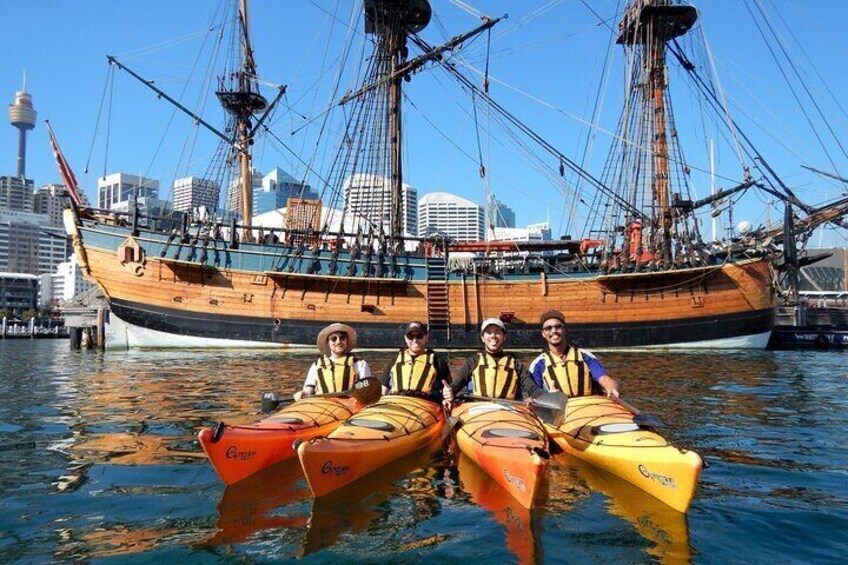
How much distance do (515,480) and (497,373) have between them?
100 inches

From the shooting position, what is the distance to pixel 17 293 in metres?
111

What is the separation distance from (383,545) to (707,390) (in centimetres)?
1143

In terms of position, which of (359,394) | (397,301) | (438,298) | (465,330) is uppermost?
(438,298)

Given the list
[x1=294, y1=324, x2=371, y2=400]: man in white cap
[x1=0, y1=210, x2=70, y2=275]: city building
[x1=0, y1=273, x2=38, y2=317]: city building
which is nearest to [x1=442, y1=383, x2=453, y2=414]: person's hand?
[x1=294, y1=324, x2=371, y2=400]: man in white cap

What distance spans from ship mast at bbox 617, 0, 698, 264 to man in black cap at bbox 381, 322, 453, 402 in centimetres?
2587

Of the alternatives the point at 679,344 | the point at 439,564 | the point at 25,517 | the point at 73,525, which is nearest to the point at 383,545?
the point at 439,564

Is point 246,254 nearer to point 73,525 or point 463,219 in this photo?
point 73,525

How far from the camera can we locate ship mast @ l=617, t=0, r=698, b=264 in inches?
1242

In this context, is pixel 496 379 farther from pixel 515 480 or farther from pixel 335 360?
pixel 515 480

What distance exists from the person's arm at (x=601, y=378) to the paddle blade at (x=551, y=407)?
938mm

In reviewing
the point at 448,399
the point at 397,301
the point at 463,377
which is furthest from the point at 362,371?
Result: the point at 397,301

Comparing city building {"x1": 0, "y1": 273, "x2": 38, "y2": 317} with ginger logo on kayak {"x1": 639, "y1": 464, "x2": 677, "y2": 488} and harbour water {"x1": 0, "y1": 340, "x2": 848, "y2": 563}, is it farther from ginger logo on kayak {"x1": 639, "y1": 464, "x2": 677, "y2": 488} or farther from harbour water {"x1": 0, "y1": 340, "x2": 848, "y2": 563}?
ginger logo on kayak {"x1": 639, "y1": 464, "x2": 677, "y2": 488}

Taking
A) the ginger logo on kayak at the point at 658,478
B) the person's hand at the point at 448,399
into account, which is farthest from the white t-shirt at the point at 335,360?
the ginger logo on kayak at the point at 658,478

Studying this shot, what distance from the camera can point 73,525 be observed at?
5.10 meters
